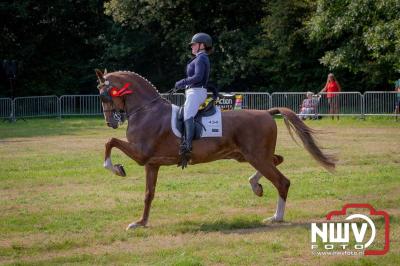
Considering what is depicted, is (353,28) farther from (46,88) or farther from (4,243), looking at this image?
(4,243)

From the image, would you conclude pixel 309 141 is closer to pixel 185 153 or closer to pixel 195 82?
pixel 185 153

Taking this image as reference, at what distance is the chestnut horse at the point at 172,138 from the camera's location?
13.3 meters

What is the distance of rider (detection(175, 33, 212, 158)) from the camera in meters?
13.1

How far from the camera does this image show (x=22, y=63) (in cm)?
4831

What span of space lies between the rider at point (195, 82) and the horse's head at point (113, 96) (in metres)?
1.09

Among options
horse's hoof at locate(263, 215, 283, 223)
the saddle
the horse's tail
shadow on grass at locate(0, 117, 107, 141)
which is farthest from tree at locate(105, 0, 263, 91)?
horse's hoof at locate(263, 215, 283, 223)

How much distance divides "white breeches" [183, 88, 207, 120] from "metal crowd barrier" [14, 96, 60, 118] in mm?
30354

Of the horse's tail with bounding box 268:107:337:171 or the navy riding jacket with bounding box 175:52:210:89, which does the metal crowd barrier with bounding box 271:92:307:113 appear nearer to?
the horse's tail with bounding box 268:107:337:171

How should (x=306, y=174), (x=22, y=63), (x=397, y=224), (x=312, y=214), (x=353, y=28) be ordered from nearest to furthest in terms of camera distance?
(x=397, y=224), (x=312, y=214), (x=306, y=174), (x=353, y=28), (x=22, y=63)

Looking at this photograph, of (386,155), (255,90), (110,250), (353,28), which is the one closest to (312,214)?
(110,250)

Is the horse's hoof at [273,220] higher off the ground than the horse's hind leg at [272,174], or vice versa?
the horse's hind leg at [272,174]

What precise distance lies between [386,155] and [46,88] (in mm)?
31095

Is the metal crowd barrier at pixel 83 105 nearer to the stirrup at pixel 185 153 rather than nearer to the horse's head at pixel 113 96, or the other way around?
the horse's head at pixel 113 96

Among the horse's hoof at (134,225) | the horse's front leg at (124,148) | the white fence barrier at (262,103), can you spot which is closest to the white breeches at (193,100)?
the horse's front leg at (124,148)
